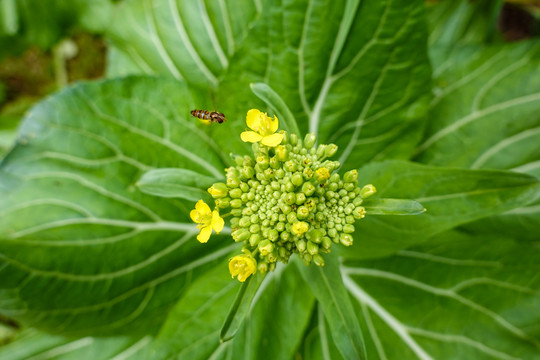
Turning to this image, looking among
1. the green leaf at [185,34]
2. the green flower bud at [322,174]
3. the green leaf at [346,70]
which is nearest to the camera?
the green flower bud at [322,174]

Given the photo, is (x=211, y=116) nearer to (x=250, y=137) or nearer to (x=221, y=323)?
(x=250, y=137)

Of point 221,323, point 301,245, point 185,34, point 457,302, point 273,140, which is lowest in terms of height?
point 457,302

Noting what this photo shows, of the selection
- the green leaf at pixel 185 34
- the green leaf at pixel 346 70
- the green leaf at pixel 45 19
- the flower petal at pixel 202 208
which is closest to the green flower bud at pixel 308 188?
the flower petal at pixel 202 208

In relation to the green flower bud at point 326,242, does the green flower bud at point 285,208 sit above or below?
above

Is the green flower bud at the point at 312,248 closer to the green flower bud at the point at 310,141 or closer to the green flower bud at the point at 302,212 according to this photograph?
the green flower bud at the point at 302,212

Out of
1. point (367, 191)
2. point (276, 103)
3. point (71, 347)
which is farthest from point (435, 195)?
point (71, 347)

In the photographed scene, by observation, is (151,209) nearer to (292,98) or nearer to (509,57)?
(292,98)
